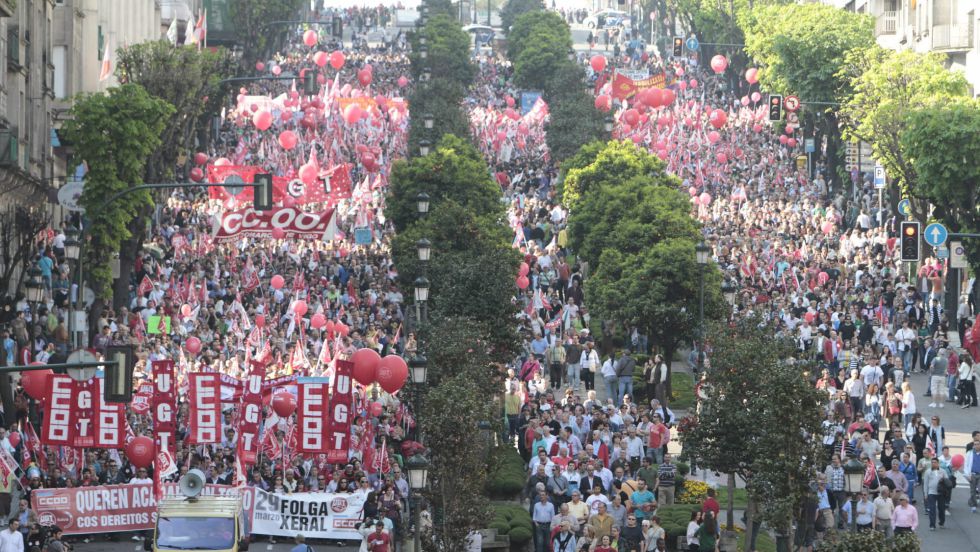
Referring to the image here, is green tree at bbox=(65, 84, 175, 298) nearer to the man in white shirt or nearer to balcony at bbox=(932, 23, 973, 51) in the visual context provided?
the man in white shirt

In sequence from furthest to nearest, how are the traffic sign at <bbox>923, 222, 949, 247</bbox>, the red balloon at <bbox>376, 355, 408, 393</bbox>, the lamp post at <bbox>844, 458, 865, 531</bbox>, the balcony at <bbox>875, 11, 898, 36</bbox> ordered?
the balcony at <bbox>875, 11, 898, 36</bbox>, the traffic sign at <bbox>923, 222, 949, 247</bbox>, the red balloon at <bbox>376, 355, 408, 393</bbox>, the lamp post at <bbox>844, 458, 865, 531</bbox>

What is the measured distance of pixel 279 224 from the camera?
192 ft

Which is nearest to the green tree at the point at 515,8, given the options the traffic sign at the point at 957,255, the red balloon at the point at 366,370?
the traffic sign at the point at 957,255

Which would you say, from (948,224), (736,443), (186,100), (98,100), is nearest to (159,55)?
(186,100)

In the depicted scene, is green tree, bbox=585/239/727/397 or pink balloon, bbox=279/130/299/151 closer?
green tree, bbox=585/239/727/397

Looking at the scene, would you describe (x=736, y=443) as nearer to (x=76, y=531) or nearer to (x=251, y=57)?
(x=76, y=531)

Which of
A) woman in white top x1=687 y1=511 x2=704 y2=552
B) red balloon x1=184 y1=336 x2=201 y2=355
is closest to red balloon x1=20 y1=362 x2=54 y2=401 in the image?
red balloon x1=184 y1=336 x2=201 y2=355

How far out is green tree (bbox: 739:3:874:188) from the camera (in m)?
86.1

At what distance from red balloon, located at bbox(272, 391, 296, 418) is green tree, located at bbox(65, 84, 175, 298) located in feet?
57.1

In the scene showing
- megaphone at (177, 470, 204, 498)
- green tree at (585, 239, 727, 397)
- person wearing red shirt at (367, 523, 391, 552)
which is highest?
green tree at (585, 239, 727, 397)

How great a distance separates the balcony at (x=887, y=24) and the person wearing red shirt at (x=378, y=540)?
65.7 metres

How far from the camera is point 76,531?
35500mm

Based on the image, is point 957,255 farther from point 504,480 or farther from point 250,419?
point 250,419

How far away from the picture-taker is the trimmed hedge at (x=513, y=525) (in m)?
35.7
